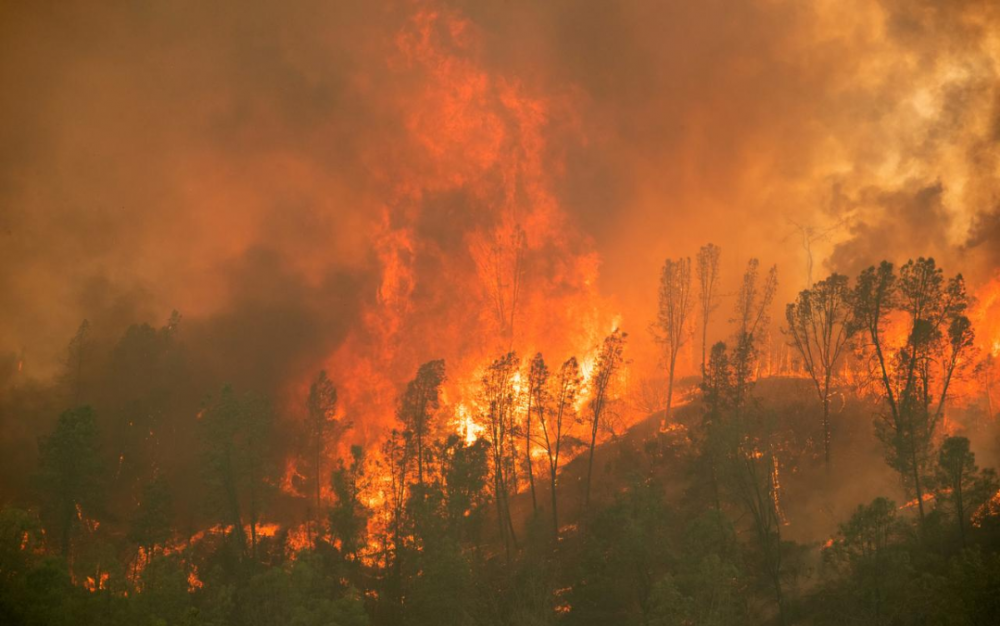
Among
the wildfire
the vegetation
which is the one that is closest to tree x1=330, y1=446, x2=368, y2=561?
the vegetation

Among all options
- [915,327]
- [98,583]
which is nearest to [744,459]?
[915,327]

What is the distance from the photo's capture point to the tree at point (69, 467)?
5884 cm

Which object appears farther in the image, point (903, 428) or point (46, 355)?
point (46, 355)

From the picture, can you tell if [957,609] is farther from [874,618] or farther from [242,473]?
[242,473]

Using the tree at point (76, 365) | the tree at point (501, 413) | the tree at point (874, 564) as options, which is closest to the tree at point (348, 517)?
the tree at point (501, 413)

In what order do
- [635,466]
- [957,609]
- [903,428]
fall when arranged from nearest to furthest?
[957,609]
[903,428]
[635,466]

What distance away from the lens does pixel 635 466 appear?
72500 millimetres

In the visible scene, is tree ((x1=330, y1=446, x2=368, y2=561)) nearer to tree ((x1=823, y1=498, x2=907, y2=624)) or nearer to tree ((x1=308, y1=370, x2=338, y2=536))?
tree ((x1=308, y1=370, x2=338, y2=536))

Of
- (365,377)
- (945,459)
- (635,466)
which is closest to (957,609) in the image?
(945,459)

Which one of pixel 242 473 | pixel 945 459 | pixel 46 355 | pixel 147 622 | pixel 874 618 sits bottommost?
pixel 874 618

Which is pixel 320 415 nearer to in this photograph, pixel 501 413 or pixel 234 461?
pixel 234 461

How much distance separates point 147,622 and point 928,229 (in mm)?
108755

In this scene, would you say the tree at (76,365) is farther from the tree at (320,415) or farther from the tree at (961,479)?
the tree at (961,479)

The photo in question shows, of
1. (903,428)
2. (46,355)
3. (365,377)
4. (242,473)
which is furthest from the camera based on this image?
(46,355)
